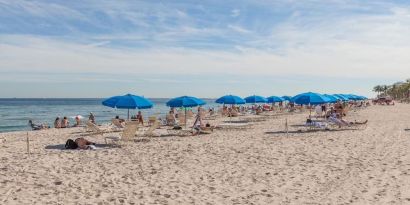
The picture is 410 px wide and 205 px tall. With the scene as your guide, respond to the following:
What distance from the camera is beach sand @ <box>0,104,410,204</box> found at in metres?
6.34

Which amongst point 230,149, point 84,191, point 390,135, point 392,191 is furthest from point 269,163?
point 390,135

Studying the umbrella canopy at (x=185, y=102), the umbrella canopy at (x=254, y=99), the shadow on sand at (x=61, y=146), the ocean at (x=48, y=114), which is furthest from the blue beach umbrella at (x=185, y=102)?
the umbrella canopy at (x=254, y=99)

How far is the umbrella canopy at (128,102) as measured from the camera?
535 inches

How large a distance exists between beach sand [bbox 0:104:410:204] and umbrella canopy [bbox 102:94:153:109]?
1755 millimetres

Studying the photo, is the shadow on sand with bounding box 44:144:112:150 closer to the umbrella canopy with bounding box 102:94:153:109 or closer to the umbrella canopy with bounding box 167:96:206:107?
the umbrella canopy with bounding box 102:94:153:109

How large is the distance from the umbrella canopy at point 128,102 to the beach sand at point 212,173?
1755 mm

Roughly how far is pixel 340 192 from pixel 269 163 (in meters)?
2.55

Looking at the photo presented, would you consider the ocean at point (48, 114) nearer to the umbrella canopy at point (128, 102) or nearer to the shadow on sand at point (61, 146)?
the umbrella canopy at point (128, 102)

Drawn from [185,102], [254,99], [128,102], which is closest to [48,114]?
[254,99]

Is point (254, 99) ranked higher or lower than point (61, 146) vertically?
higher

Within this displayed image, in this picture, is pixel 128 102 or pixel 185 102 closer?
pixel 128 102

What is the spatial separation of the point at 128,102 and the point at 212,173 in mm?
6304

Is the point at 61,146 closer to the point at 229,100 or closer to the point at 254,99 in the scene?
the point at 229,100

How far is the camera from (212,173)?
318 inches
